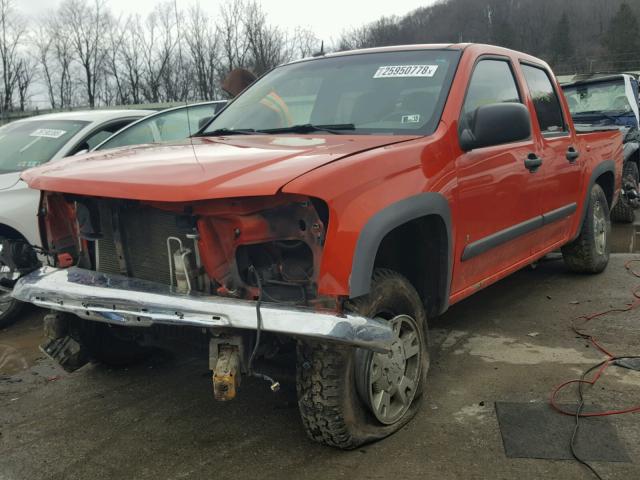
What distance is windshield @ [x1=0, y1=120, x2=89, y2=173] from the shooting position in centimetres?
531

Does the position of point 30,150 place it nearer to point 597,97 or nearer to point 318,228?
point 318,228

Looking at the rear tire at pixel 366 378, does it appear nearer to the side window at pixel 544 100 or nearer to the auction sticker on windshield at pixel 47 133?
the side window at pixel 544 100

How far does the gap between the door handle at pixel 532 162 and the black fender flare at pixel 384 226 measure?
1.08 metres

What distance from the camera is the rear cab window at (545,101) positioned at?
14.5 feet

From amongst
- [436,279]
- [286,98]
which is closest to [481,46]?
[286,98]

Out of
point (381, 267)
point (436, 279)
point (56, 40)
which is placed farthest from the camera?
point (56, 40)

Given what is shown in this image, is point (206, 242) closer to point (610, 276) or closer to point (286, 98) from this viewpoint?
point (286, 98)

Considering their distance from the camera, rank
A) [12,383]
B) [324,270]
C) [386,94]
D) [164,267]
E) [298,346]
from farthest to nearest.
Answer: [12,383] < [386,94] < [164,267] < [298,346] < [324,270]

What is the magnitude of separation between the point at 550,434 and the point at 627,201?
19.3 feet

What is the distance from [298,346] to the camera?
8.37 feet

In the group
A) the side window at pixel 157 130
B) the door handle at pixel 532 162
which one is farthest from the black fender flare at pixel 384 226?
the side window at pixel 157 130

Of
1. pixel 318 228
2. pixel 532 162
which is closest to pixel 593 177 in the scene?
pixel 532 162

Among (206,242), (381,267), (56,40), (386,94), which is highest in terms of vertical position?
(56,40)

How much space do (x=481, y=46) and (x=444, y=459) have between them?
2.51 m
